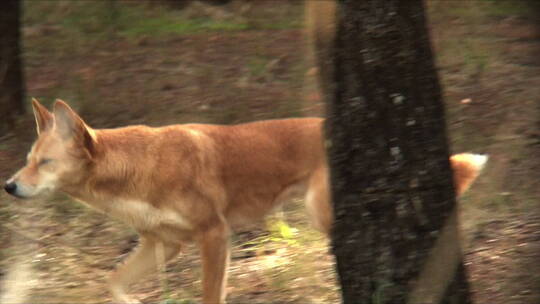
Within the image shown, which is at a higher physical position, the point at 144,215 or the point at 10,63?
the point at 10,63

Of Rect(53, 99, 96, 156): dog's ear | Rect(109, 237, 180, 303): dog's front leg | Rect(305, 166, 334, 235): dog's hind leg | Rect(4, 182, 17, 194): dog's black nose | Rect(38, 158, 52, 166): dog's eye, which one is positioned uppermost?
Rect(53, 99, 96, 156): dog's ear

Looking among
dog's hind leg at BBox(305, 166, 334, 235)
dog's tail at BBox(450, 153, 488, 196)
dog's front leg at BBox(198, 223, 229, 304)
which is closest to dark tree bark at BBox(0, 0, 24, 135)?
dog's front leg at BBox(198, 223, 229, 304)

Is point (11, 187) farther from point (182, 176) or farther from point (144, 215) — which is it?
point (182, 176)

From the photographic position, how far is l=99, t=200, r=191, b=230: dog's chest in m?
5.92

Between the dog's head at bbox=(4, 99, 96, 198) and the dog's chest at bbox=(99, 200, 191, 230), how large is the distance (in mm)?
335

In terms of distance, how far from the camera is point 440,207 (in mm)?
4652

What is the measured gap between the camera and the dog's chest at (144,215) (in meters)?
5.92

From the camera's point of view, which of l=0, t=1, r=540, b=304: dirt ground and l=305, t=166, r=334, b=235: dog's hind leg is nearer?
l=305, t=166, r=334, b=235: dog's hind leg

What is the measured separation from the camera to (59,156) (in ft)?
19.5

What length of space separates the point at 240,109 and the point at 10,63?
244 cm

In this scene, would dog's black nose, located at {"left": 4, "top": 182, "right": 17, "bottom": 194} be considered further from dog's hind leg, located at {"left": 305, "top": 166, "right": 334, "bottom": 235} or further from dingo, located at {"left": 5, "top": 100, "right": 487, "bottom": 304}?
dog's hind leg, located at {"left": 305, "top": 166, "right": 334, "bottom": 235}

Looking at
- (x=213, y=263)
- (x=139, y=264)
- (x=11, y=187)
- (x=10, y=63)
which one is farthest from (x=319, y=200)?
(x=10, y=63)

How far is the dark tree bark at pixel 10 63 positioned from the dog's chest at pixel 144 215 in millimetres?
3626

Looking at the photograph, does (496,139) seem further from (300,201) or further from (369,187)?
(369,187)
